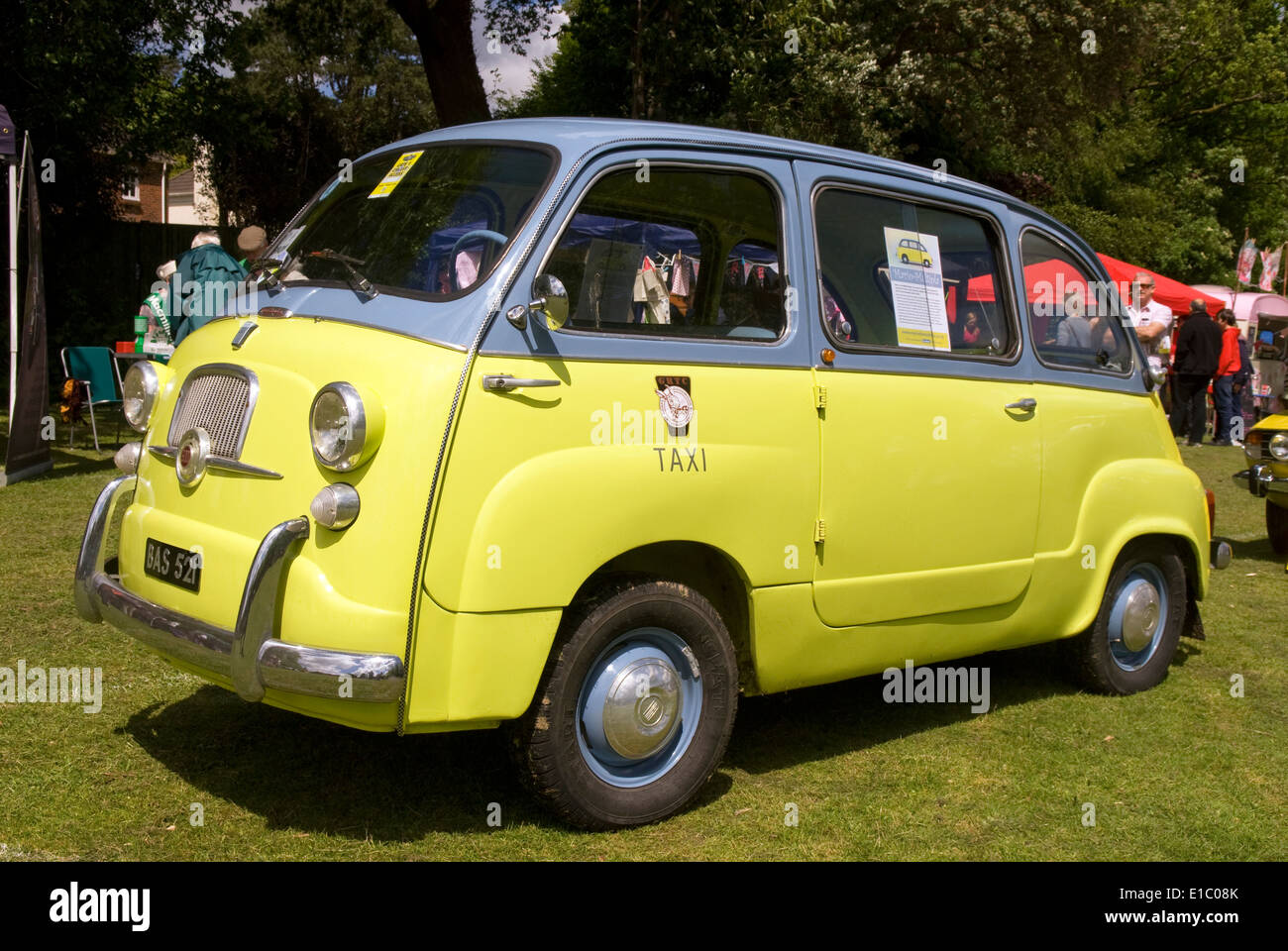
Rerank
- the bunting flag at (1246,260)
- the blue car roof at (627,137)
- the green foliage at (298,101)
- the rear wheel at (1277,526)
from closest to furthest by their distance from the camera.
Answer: the blue car roof at (627,137)
the rear wheel at (1277,526)
the green foliage at (298,101)
the bunting flag at (1246,260)

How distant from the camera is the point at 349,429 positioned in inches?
141

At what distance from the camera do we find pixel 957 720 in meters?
5.68

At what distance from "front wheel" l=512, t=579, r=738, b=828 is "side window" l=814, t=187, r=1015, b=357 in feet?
4.20

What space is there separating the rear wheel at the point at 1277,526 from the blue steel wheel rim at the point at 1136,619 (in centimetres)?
434

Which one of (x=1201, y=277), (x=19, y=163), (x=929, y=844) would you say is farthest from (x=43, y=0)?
(x=1201, y=277)

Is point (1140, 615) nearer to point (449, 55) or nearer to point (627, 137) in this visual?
point (627, 137)

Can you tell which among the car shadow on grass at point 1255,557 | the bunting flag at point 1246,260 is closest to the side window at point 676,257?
the car shadow on grass at point 1255,557

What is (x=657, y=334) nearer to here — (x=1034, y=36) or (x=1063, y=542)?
(x=1063, y=542)

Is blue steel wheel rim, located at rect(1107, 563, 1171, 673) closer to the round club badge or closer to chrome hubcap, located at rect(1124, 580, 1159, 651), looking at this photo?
chrome hubcap, located at rect(1124, 580, 1159, 651)

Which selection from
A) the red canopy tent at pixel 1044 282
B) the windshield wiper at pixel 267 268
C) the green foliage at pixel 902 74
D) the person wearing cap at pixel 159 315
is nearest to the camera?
the windshield wiper at pixel 267 268

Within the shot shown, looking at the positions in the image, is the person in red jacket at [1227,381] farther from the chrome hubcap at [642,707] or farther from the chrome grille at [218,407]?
the chrome grille at [218,407]

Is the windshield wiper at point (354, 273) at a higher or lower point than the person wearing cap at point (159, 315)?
higher

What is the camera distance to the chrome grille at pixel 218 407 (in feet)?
13.1

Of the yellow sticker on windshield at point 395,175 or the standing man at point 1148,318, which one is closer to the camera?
the yellow sticker on windshield at point 395,175
